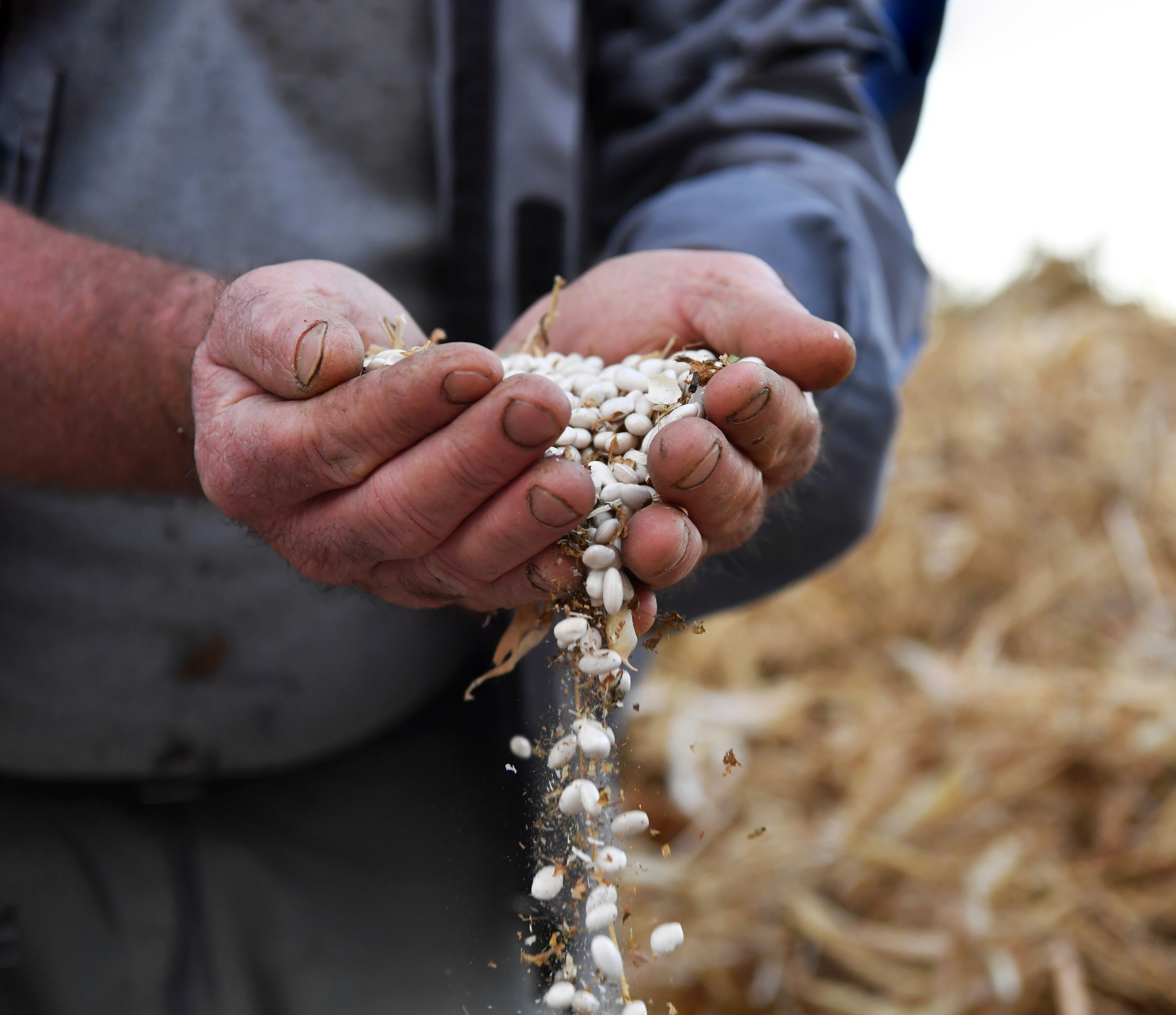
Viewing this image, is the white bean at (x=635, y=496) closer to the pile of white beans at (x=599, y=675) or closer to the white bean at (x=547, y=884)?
the pile of white beans at (x=599, y=675)

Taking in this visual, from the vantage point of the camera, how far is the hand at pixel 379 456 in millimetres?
348

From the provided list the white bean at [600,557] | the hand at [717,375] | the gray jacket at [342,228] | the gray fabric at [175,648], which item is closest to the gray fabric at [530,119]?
the gray jacket at [342,228]

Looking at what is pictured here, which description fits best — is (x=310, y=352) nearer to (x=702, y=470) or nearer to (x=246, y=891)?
(x=702, y=470)

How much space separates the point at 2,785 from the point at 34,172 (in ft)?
1.21

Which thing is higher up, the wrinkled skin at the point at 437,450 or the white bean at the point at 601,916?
the wrinkled skin at the point at 437,450

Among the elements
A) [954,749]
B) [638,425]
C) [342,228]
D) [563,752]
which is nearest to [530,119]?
[342,228]

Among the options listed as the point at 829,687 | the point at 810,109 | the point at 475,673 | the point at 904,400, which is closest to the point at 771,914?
Result: the point at 829,687

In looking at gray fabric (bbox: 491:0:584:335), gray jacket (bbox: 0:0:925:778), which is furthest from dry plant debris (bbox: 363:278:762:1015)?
gray fabric (bbox: 491:0:584:335)

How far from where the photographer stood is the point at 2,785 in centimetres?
57

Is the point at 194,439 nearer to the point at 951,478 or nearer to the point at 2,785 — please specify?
the point at 2,785

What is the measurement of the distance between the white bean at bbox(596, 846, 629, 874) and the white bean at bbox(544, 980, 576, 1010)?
5cm

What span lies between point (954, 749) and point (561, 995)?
43.6 inches

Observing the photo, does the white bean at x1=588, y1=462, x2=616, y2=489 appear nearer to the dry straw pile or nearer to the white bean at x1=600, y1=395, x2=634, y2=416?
the white bean at x1=600, y1=395, x2=634, y2=416

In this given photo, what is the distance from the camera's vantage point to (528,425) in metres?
0.34
